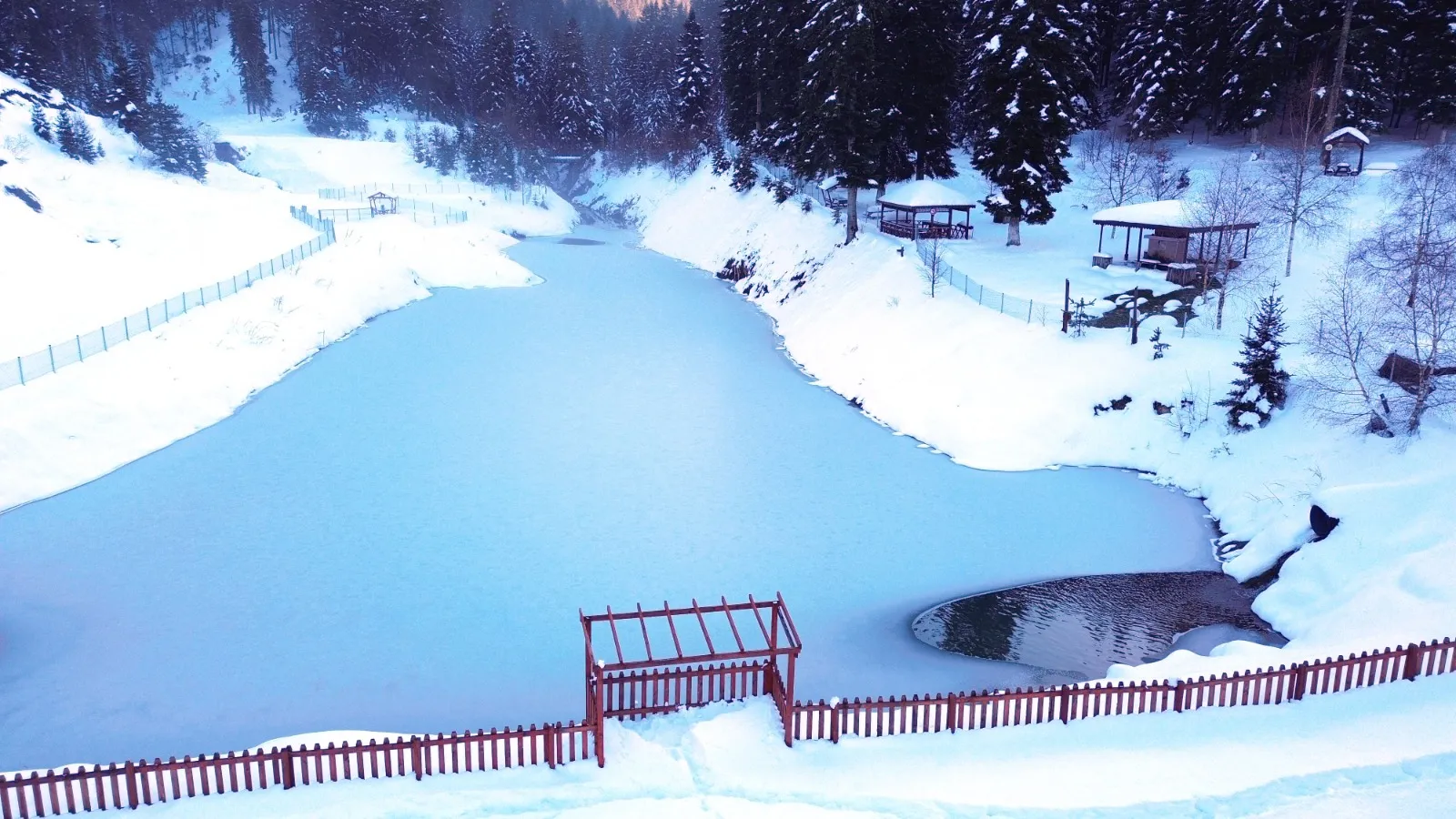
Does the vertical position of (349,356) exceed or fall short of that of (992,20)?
it falls short

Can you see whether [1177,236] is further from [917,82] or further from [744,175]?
[744,175]

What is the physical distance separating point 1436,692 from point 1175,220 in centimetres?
2408

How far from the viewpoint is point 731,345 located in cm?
4094

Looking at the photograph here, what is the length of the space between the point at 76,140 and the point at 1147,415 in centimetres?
6054

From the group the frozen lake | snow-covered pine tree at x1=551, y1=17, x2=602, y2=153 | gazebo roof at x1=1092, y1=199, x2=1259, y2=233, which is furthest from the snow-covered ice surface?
snow-covered pine tree at x1=551, y1=17, x2=602, y2=153

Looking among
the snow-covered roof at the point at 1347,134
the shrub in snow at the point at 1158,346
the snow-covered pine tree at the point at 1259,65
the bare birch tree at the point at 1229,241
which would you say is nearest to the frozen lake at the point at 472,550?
the shrub in snow at the point at 1158,346

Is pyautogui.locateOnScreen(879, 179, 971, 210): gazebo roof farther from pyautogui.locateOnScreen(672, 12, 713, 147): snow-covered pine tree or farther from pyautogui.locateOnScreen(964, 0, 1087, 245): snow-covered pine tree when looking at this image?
pyautogui.locateOnScreen(672, 12, 713, 147): snow-covered pine tree

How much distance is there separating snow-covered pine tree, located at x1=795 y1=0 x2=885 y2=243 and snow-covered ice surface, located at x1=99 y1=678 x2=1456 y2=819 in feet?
113

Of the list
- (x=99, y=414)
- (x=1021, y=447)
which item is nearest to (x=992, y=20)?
(x=1021, y=447)

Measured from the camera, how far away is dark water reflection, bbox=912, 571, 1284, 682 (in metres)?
16.5

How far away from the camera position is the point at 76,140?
54.9 m

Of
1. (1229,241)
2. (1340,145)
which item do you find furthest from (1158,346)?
(1340,145)

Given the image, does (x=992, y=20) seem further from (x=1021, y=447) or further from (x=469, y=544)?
(x=469, y=544)

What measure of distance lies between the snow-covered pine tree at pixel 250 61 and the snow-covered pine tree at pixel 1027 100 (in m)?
85.9
